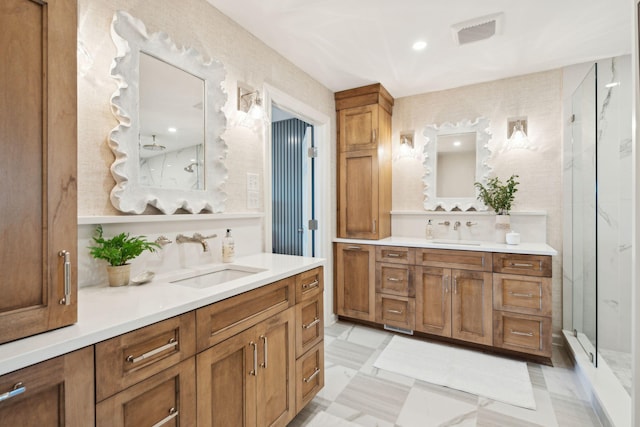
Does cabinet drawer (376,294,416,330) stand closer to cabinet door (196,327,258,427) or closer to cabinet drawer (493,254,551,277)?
cabinet drawer (493,254,551,277)

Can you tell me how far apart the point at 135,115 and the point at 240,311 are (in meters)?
1.07

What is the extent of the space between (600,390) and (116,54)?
3.26 m

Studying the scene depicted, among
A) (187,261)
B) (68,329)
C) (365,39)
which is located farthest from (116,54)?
(365,39)

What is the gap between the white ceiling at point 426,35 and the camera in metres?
1.89

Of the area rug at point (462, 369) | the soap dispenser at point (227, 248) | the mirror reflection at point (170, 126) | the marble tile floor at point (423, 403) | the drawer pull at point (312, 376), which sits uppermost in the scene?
the mirror reflection at point (170, 126)

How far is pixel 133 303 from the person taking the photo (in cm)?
105

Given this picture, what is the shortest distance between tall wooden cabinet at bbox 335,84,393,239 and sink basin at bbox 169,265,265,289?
1.68m

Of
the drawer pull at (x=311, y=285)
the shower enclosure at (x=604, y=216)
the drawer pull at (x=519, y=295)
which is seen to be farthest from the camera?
the drawer pull at (x=519, y=295)

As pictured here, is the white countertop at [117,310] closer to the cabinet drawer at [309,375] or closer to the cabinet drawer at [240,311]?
the cabinet drawer at [240,311]

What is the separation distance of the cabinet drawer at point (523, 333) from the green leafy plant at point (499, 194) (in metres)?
0.96

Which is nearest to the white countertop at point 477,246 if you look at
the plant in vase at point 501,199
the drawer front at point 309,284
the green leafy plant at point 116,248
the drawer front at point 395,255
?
the drawer front at point 395,255

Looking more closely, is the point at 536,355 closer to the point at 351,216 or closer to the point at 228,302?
the point at 351,216

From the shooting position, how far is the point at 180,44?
1672 mm

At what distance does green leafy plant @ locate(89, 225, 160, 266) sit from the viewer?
4.07 feet
